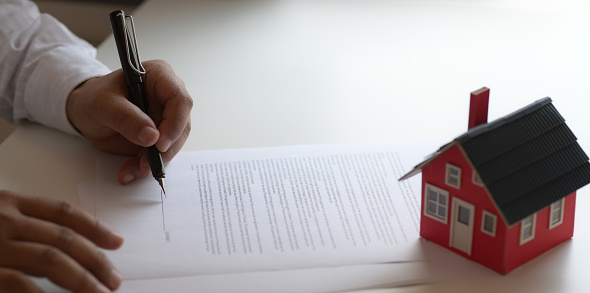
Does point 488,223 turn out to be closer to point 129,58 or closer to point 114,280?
point 114,280

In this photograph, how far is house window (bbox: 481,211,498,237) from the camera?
2.18ft

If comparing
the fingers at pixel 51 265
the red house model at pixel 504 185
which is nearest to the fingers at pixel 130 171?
the fingers at pixel 51 265

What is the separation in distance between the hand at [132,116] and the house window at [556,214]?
1.57 ft

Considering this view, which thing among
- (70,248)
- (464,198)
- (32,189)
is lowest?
(32,189)

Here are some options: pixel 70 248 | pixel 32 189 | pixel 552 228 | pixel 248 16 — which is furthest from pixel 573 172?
pixel 248 16

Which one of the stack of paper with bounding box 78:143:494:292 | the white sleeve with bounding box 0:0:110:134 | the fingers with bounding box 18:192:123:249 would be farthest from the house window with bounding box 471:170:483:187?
the white sleeve with bounding box 0:0:110:134

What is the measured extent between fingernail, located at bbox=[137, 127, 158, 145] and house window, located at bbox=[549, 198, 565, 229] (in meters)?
0.48

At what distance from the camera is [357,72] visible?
1.21m

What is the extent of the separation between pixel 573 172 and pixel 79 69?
73 cm

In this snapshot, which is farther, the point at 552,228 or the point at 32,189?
the point at 32,189

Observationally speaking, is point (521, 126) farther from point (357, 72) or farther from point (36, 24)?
point (36, 24)

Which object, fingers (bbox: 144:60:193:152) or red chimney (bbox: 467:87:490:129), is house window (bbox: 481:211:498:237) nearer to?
red chimney (bbox: 467:87:490:129)

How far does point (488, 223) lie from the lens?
26.5 inches

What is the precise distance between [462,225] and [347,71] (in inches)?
22.3
